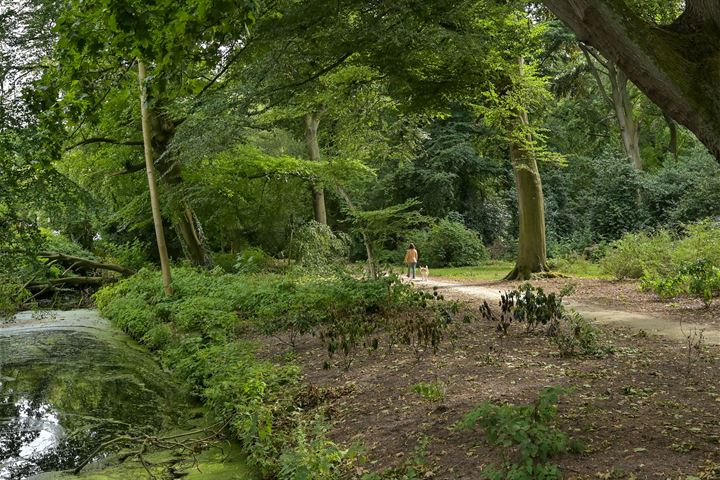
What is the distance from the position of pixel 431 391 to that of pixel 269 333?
502 centimetres

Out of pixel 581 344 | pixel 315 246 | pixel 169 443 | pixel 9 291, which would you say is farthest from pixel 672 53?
pixel 315 246

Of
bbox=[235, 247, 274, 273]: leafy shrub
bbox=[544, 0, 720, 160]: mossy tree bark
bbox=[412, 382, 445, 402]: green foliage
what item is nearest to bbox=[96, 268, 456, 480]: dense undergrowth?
bbox=[412, 382, 445, 402]: green foliage

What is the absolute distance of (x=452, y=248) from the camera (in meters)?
27.0

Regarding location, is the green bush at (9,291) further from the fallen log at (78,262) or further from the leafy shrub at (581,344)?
the leafy shrub at (581,344)

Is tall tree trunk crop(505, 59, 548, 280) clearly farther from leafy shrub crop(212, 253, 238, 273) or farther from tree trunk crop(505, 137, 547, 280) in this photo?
leafy shrub crop(212, 253, 238, 273)

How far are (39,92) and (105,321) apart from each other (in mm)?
14989

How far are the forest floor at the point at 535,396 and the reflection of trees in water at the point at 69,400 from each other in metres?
2.42

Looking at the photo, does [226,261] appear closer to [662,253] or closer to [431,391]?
[662,253]

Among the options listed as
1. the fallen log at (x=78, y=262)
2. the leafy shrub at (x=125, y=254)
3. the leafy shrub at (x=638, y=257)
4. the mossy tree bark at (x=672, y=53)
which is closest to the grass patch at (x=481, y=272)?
the leafy shrub at (x=638, y=257)

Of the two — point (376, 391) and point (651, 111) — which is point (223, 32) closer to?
point (376, 391)

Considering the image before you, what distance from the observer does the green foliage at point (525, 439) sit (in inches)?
150

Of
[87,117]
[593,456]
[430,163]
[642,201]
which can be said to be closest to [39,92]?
[87,117]

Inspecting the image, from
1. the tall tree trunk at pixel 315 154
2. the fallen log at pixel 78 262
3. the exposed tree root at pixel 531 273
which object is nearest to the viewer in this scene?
the exposed tree root at pixel 531 273

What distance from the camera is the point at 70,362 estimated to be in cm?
1195
